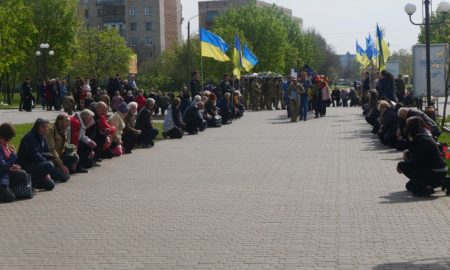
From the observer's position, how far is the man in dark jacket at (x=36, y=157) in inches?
563

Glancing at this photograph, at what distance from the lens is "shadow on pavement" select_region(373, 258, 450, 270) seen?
27.2 ft

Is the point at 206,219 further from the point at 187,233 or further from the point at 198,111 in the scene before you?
the point at 198,111

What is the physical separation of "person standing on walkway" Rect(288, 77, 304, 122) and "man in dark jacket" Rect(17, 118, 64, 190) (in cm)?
2186

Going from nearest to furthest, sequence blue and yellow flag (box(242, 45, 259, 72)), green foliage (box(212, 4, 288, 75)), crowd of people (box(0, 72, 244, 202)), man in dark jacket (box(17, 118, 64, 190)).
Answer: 1. crowd of people (box(0, 72, 244, 202))
2. man in dark jacket (box(17, 118, 64, 190))
3. blue and yellow flag (box(242, 45, 259, 72))
4. green foliage (box(212, 4, 288, 75))

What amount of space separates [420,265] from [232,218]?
362 centimetres

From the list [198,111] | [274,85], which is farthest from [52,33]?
[198,111]

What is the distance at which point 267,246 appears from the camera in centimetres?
958

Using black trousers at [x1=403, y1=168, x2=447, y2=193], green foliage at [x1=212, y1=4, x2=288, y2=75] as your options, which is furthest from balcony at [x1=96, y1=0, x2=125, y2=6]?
black trousers at [x1=403, y1=168, x2=447, y2=193]

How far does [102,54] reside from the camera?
96.4 meters

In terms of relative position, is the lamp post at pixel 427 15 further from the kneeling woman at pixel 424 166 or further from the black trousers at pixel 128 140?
the kneeling woman at pixel 424 166

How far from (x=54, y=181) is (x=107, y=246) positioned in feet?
20.7

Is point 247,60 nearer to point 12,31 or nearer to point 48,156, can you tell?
point 12,31

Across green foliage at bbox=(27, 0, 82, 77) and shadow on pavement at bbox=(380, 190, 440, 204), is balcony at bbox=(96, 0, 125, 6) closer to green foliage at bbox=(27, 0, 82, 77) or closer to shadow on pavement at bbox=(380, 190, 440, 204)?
green foliage at bbox=(27, 0, 82, 77)

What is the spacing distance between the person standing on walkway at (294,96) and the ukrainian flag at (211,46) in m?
5.16
